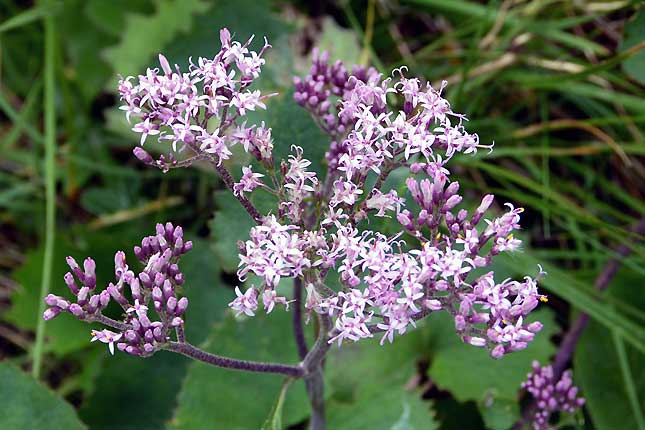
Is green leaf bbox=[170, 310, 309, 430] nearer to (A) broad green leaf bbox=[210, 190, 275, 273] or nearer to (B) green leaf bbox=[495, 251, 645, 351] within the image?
(A) broad green leaf bbox=[210, 190, 275, 273]

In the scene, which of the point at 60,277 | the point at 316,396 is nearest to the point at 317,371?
the point at 316,396

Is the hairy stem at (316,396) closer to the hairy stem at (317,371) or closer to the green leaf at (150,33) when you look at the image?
the hairy stem at (317,371)

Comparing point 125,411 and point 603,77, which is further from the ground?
point 603,77

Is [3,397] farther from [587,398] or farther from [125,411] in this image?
[587,398]

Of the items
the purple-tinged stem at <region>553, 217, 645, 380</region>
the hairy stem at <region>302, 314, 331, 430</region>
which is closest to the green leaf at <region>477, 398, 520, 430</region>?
the purple-tinged stem at <region>553, 217, 645, 380</region>

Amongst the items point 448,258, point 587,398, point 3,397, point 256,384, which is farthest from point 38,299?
point 587,398

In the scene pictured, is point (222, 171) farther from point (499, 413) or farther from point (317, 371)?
point (499, 413)
